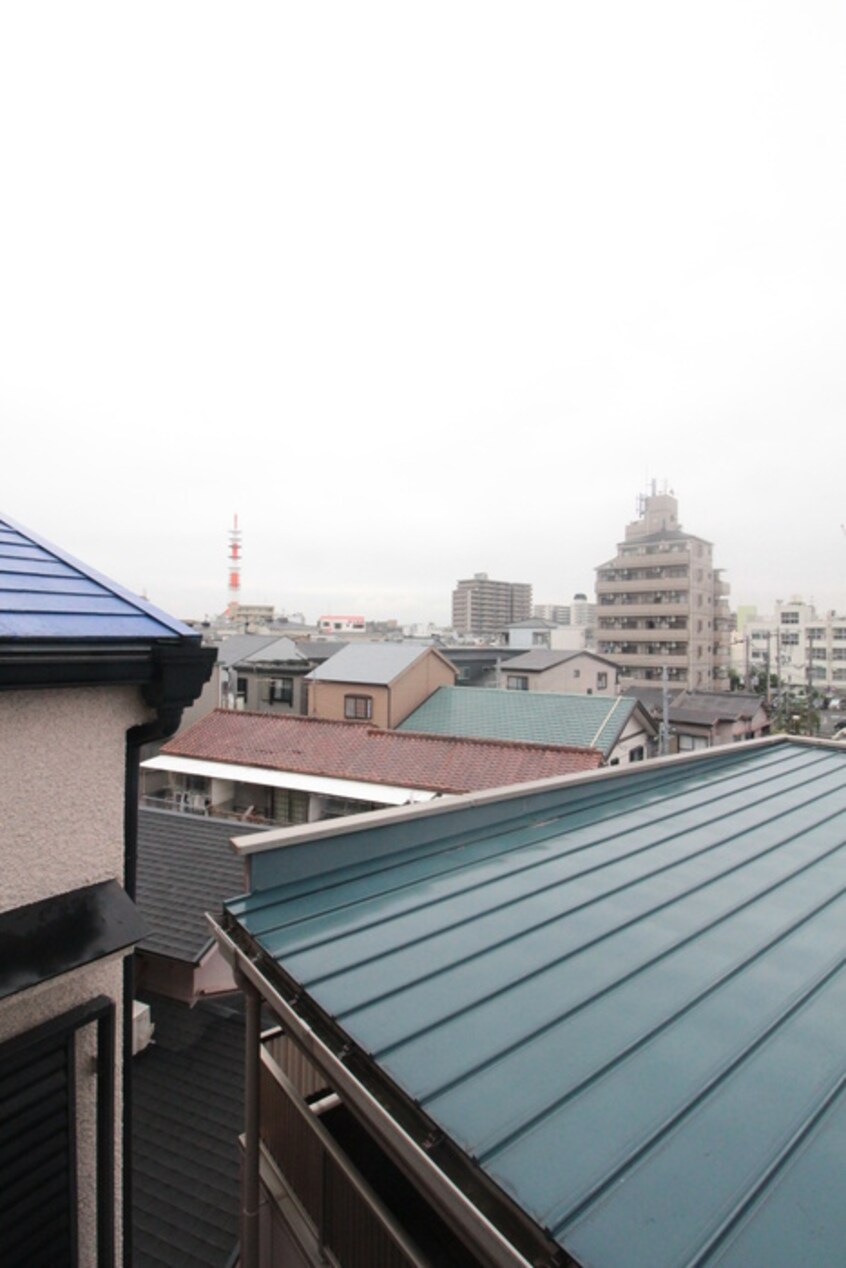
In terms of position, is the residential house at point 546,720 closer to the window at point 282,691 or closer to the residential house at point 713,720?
the residential house at point 713,720

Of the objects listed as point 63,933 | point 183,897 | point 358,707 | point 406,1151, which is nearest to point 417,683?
point 358,707

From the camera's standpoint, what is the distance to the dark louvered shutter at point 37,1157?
2266 mm

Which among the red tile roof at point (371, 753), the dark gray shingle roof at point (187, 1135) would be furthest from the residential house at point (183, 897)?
the red tile roof at point (371, 753)

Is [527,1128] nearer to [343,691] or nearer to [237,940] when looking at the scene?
[237,940]

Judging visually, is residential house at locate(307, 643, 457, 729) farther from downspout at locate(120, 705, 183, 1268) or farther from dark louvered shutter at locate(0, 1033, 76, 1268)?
dark louvered shutter at locate(0, 1033, 76, 1268)

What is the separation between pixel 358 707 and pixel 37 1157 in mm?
Answer: 20966

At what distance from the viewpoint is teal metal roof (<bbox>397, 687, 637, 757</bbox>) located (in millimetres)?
18797

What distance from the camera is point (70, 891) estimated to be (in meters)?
2.41

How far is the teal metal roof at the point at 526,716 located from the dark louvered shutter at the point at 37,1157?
16031 mm

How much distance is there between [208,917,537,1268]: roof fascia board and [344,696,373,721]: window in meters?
20.3

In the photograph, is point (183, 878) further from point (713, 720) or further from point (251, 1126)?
point (713, 720)

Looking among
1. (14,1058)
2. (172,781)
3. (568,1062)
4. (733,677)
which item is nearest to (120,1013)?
(14,1058)

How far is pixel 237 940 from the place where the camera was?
3.17 metres

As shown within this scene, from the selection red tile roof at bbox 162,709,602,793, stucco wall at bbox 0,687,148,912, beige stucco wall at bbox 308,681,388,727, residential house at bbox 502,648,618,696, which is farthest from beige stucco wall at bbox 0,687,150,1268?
residential house at bbox 502,648,618,696
